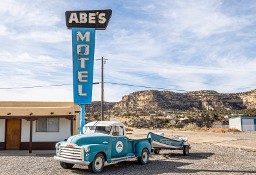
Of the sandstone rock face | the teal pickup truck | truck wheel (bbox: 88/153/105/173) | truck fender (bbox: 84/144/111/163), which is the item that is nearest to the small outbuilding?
the teal pickup truck

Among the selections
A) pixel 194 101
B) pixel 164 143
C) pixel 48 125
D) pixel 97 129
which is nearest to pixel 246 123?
pixel 164 143

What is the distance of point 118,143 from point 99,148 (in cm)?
161

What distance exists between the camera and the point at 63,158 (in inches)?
552

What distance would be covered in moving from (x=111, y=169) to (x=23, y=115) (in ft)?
32.0

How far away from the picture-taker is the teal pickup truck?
13594 millimetres

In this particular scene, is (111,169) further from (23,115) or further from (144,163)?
(23,115)

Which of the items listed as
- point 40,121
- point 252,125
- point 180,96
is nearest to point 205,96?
point 180,96

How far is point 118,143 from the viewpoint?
15312 mm

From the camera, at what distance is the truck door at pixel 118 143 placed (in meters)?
15.0

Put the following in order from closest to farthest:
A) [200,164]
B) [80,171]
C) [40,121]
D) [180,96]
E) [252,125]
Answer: [80,171]
[200,164]
[40,121]
[252,125]
[180,96]

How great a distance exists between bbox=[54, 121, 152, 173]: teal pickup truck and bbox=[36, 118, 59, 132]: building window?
8.00 metres

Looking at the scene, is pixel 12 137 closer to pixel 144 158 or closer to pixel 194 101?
pixel 144 158

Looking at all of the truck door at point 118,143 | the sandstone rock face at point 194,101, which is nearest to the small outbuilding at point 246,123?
the truck door at point 118,143

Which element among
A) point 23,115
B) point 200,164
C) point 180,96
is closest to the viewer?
point 200,164
